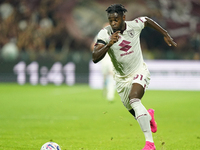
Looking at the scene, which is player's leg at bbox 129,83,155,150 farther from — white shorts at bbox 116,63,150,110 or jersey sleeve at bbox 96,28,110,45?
jersey sleeve at bbox 96,28,110,45

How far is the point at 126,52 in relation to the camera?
7090 mm

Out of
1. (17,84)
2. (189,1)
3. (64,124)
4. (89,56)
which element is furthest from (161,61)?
(64,124)

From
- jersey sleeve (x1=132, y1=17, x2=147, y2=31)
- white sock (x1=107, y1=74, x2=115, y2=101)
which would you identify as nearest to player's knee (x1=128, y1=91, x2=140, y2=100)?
jersey sleeve (x1=132, y1=17, x2=147, y2=31)

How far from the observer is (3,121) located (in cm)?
1072

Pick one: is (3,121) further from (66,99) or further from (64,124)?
(66,99)

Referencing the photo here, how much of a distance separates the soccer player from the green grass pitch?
901mm

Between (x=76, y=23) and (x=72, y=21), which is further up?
(x=72, y=21)

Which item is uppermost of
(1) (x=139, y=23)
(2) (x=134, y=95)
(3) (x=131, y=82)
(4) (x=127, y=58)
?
(1) (x=139, y=23)

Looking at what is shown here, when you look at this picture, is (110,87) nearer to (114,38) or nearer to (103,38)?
(103,38)

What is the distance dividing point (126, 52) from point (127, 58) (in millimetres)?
98

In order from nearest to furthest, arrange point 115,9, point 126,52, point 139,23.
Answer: point 115,9 → point 126,52 → point 139,23

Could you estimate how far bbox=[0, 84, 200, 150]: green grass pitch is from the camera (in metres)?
7.78

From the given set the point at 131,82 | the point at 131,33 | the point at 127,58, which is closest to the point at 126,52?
the point at 127,58

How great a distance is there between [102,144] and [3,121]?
3.80 m
